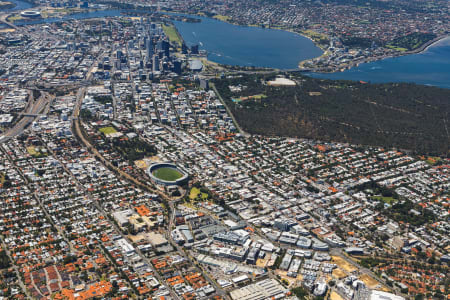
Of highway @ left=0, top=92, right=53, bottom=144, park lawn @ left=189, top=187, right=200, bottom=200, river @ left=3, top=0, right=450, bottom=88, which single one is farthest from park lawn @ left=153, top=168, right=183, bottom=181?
river @ left=3, top=0, right=450, bottom=88

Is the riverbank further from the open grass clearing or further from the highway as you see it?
the open grass clearing

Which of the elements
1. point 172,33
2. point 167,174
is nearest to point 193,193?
point 167,174

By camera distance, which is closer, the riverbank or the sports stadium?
the sports stadium

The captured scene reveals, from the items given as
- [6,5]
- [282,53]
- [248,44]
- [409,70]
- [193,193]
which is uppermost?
[6,5]

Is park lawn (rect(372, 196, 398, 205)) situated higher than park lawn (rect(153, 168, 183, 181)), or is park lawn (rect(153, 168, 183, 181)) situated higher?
park lawn (rect(372, 196, 398, 205))

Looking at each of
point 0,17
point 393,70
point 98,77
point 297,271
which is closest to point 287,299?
point 297,271

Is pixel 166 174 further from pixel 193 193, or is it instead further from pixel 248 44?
pixel 248 44

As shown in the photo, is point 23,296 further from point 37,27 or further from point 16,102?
point 37,27
